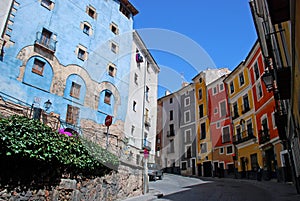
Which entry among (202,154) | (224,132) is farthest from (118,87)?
(202,154)

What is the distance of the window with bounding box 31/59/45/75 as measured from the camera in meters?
14.1

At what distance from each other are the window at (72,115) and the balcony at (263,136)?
1478cm

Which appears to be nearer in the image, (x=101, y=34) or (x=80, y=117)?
(x=80, y=117)

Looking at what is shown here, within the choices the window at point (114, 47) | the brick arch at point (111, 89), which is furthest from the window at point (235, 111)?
the window at point (114, 47)

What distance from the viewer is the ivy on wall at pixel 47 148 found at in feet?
14.5

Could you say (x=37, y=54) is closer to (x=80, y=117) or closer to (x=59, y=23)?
(x=59, y=23)

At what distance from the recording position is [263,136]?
18.3 metres

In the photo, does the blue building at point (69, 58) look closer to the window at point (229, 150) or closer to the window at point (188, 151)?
the window at point (229, 150)

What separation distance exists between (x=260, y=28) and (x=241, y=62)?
995 cm

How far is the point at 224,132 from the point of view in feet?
86.7

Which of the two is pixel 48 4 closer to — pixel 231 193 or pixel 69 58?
pixel 69 58

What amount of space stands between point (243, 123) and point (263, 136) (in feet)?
Result: 14.7

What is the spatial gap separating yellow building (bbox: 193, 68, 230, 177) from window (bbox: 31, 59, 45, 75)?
21.9 metres

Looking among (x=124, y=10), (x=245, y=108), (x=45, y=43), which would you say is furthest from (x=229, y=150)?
(x=45, y=43)
